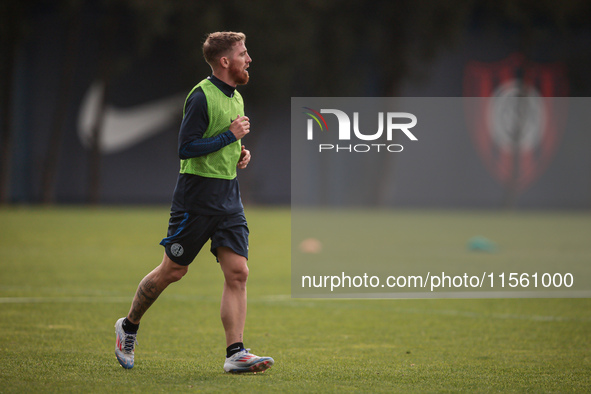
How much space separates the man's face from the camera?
5336 millimetres

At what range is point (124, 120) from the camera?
3497 cm

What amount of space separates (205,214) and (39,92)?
30.3 m

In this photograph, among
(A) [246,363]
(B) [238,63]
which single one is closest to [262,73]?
(B) [238,63]

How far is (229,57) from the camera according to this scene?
5.36 m

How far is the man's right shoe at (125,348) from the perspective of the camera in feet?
17.6

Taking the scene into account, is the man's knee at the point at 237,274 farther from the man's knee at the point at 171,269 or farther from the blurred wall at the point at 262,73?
the blurred wall at the point at 262,73

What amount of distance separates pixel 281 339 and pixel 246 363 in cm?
172

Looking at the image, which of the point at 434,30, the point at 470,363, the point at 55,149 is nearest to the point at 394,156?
the point at 434,30

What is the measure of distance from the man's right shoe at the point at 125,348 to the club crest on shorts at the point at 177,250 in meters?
0.66

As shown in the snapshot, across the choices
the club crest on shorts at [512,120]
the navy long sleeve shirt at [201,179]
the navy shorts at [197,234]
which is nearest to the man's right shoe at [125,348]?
the navy shorts at [197,234]

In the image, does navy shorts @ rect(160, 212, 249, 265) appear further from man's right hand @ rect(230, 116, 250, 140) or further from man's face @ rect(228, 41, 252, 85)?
man's face @ rect(228, 41, 252, 85)

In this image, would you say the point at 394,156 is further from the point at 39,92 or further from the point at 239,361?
the point at 239,361

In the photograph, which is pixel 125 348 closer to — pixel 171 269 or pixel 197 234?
pixel 171 269

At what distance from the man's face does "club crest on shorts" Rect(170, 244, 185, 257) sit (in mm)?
1121
